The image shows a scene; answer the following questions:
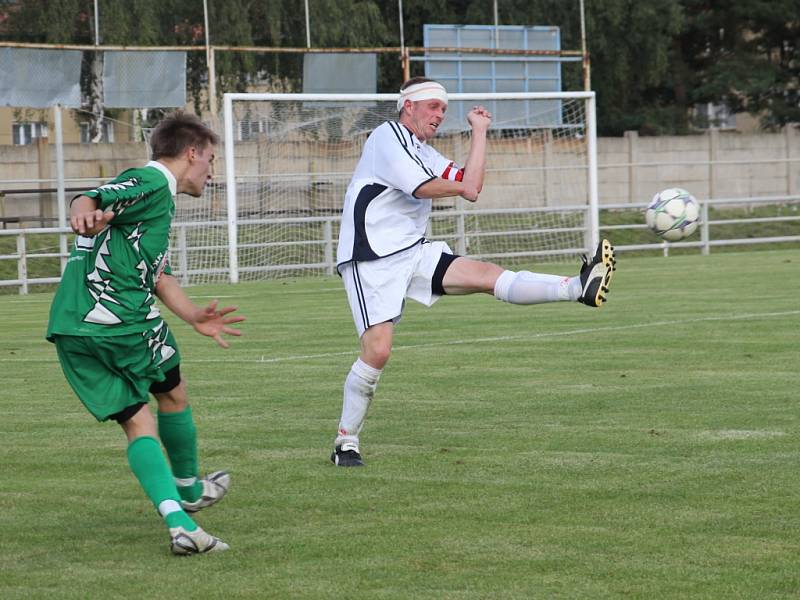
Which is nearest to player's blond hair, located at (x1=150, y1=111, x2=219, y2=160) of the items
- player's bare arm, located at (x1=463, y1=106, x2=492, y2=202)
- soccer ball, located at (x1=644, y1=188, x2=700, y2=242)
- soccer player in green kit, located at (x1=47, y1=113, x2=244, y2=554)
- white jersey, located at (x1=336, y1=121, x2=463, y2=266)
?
soccer player in green kit, located at (x1=47, y1=113, x2=244, y2=554)

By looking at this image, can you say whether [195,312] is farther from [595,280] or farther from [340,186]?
[340,186]

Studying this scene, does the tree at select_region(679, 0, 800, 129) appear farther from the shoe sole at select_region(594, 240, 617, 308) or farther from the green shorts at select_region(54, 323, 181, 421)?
the green shorts at select_region(54, 323, 181, 421)

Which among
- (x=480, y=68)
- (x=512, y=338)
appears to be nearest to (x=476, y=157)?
(x=512, y=338)

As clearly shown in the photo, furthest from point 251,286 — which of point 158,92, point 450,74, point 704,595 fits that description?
point 704,595

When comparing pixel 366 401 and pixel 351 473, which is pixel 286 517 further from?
pixel 366 401

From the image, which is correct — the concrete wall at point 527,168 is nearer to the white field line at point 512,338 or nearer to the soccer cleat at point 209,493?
the white field line at point 512,338

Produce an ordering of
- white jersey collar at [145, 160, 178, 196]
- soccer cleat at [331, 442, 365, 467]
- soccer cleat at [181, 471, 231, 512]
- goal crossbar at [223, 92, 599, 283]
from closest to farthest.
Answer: white jersey collar at [145, 160, 178, 196], soccer cleat at [181, 471, 231, 512], soccer cleat at [331, 442, 365, 467], goal crossbar at [223, 92, 599, 283]

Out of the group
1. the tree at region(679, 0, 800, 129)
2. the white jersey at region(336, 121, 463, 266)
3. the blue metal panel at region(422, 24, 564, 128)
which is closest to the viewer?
the white jersey at region(336, 121, 463, 266)

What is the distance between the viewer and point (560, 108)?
27.7 m

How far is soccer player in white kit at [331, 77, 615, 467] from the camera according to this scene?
7.66 m

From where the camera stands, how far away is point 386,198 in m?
7.79

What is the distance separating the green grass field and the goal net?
11.2 metres

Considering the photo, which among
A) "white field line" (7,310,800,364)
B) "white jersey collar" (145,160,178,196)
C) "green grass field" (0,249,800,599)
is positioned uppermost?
"white jersey collar" (145,160,178,196)

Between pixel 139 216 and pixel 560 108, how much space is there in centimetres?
2246
